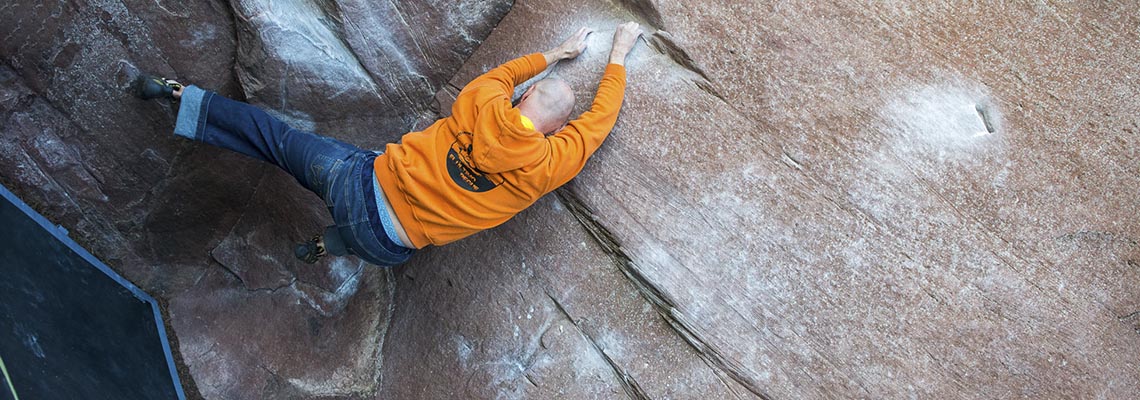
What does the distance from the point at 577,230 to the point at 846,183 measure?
47.1 inches

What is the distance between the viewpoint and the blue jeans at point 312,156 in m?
3.09

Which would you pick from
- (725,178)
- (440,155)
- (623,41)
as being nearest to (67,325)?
(440,155)

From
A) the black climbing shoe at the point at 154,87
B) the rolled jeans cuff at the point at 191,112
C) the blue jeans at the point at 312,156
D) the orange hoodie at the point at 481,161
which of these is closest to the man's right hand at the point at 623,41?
Result: the orange hoodie at the point at 481,161

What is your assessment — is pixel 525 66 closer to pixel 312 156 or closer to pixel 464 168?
pixel 464 168

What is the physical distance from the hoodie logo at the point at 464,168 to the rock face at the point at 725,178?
55 centimetres

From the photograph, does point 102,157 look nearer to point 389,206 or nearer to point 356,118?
point 356,118

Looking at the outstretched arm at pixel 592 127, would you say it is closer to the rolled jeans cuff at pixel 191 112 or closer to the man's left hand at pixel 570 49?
the man's left hand at pixel 570 49

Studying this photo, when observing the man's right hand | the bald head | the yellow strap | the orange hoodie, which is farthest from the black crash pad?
the man's right hand

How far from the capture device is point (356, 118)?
361cm

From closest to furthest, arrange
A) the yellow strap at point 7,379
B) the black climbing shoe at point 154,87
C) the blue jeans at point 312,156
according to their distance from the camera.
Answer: the yellow strap at point 7,379 < the blue jeans at point 312,156 < the black climbing shoe at point 154,87

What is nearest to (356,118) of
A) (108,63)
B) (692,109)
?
(108,63)

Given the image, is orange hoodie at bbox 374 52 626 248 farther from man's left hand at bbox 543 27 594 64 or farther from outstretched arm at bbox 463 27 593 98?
man's left hand at bbox 543 27 594 64

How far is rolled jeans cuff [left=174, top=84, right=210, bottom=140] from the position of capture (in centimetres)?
314

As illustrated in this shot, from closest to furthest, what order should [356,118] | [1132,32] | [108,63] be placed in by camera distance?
[1132,32] → [108,63] → [356,118]
